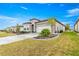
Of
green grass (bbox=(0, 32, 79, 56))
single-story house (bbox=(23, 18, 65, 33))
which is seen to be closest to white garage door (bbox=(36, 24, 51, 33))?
single-story house (bbox=(23, 18, 65, 33))

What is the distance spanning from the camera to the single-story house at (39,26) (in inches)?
91.9

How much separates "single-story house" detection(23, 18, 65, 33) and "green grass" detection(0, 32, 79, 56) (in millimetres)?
91

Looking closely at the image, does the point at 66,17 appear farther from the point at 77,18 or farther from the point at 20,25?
the point at 20,25

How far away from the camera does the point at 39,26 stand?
93.5 inches

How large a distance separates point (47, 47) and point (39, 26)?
24cm

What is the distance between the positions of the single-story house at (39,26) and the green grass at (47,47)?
0.30 feet

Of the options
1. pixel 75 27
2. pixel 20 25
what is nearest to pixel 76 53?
pixel 75 27

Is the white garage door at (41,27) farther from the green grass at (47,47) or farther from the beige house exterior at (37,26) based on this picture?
the green grass at (47,47)

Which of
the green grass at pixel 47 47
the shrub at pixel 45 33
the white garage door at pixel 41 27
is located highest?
the white garage door at pixel 41 27

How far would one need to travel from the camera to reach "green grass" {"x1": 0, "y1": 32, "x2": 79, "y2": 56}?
2.30 m

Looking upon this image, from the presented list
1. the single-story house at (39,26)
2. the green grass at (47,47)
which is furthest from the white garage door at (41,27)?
the green grass at (47,47)

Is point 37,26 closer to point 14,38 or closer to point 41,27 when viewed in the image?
point 41,27

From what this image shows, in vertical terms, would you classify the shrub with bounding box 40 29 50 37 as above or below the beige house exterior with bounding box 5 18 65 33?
below

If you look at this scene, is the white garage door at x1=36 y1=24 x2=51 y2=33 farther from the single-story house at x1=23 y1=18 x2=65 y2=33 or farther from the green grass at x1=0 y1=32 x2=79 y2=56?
the green grass at x1=0 y1=32 x2=79 y2=56
